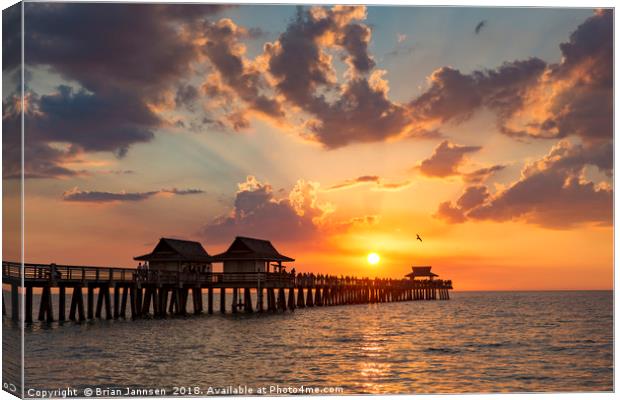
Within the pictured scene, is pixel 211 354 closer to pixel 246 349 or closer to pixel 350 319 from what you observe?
pixel 246 349

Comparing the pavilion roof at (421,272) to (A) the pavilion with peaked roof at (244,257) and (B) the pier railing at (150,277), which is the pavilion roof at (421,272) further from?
(A) the pavilion with peaked roof at (244,257)

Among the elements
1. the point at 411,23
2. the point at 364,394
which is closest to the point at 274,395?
the point at 364,394

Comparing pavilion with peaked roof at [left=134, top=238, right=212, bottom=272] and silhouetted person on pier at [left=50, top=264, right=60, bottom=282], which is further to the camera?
pavilion with peaked roof at [left=134, top=238, right=212, bottom=272]

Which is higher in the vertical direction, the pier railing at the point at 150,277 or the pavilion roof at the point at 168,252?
the pavilion roof at the point at 168,252

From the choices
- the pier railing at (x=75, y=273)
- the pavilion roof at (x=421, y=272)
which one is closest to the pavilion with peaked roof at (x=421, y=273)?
the pavilion roof at (x=421, y=272)

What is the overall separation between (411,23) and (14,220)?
36.3ft

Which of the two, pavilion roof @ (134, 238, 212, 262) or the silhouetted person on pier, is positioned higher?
pavilion roof @ (134, 238, 212, 262)

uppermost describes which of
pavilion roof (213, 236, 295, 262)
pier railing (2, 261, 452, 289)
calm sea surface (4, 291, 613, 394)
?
pavilion roof (213, 236, 295, 262)

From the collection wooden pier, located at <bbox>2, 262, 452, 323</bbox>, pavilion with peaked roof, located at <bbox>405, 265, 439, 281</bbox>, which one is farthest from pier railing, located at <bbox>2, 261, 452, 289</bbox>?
pavilion with peaked roof, located at <bbox>405, 265, 439, 281</bbox>

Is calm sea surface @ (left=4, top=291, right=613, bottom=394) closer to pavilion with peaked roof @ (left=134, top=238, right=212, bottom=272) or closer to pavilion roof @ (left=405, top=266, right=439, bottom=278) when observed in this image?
pavilion with peaked roof @ (left=134, top=238, right=212, bottom=272)

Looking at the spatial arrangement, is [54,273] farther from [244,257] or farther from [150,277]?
[244,257]

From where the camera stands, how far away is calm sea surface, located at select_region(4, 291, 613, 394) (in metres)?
24.7

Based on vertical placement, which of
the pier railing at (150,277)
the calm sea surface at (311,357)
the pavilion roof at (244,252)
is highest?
the pavilion roof at (244,252)

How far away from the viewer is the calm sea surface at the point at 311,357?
2467cm
